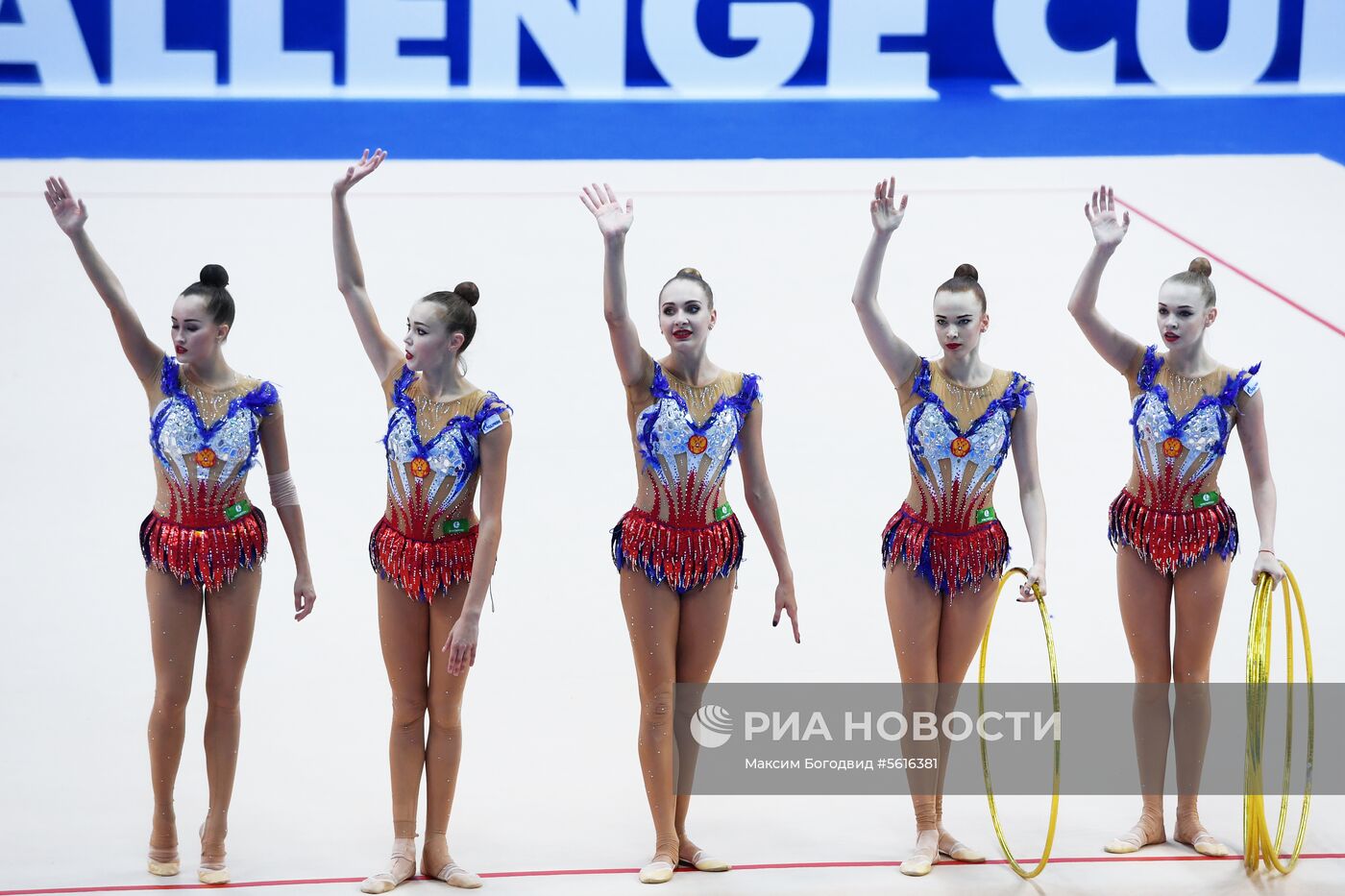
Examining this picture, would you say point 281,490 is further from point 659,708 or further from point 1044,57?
point 1044,57

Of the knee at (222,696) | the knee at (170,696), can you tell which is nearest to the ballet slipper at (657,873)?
the knee at (222,696)

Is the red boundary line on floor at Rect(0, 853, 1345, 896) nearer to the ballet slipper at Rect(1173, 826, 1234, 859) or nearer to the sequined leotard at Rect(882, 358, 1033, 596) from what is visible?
the ballet slipper at Rect(1173, 826, 1234, 859)

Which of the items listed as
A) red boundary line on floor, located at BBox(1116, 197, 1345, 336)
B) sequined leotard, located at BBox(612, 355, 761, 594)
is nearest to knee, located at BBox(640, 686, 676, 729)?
sequined leotard, located at BBox(612, 355, 761, 594)

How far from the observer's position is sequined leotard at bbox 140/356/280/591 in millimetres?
3727

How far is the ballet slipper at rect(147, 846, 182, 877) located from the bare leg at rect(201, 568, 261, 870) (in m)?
0.07

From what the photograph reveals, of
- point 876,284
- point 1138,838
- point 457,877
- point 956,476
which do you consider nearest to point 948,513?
point 956,476

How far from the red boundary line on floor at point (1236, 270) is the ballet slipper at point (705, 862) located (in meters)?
4.64

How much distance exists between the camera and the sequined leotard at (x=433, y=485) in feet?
12.3

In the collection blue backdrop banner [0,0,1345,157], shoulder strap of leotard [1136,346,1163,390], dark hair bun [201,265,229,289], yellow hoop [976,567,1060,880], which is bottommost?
yellow hoop [976,567,1060,880]

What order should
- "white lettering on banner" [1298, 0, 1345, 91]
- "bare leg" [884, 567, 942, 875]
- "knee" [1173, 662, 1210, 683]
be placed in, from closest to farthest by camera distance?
"bare leg" [884, 567, 942, 875] < "knee" [1173, 662, 1210, 683] < "white lettering on banner" [1298, 0, 1345, 91]

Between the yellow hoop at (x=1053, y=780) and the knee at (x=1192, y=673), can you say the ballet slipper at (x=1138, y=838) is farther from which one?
the knee at (x=1192, y=673)

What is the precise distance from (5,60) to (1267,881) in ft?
27.1

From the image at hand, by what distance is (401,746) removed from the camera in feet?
12.5

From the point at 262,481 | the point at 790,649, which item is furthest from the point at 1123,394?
the point at 262,481
